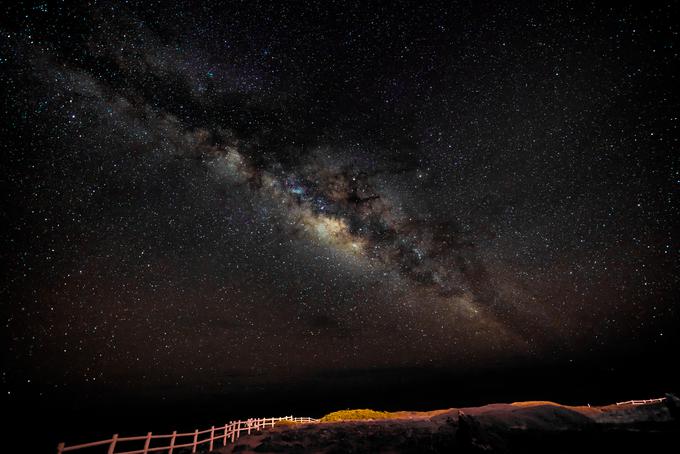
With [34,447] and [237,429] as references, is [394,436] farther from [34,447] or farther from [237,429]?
[34,447]

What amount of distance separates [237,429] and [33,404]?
27067 centimetres

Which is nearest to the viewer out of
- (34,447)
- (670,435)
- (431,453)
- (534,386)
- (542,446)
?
(670,435)

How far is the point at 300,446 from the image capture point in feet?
35.2

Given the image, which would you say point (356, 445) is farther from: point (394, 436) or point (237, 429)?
point (237, 429)

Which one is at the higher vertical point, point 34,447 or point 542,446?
point 542,446

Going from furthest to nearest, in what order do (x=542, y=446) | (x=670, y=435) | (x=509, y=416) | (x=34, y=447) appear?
(x=34, y=447)
(x=509, y=416)
(x=542, y=446)
(x=670, y=435)

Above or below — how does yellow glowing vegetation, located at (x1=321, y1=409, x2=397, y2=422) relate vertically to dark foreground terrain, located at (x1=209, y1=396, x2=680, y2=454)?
below

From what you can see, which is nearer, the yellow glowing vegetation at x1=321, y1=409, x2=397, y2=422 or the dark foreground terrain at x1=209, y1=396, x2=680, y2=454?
the dark foreground terrain at x1=209, y1=396, x2=680, y2=454

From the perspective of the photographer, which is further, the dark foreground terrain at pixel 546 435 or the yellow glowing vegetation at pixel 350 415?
the yellow glowing vegetation at pixel 350 415

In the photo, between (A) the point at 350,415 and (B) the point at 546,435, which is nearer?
(B) the point at 546,435

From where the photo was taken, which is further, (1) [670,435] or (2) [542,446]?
(2) [542,446]

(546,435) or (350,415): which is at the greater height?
(546,435)

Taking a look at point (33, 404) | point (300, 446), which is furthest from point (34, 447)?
point (33, 404)

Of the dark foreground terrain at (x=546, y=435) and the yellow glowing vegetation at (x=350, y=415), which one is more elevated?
the dark foreground terrain at (x=546, y=435)
